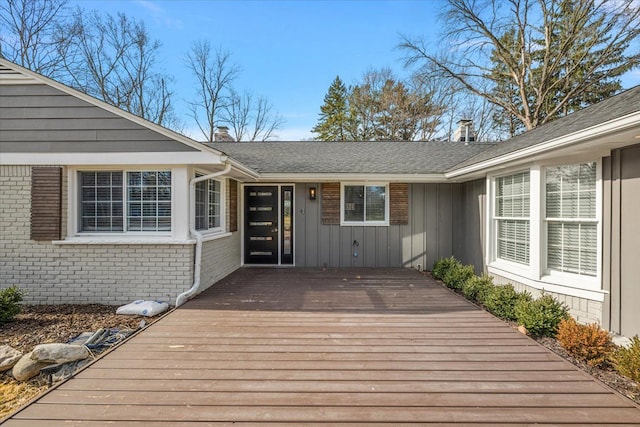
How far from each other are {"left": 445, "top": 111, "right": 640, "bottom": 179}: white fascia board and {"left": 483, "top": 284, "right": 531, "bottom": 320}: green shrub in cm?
192

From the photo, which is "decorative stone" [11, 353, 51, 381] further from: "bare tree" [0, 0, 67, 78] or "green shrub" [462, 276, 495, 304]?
"bare tree" [0, 0, 67, 78]

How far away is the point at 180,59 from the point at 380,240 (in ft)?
56.9

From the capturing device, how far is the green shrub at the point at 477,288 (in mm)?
4797

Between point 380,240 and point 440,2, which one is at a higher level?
point 440,2

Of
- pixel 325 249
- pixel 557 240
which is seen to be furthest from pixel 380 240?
pixel 557 240

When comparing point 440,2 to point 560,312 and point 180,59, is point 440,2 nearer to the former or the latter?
point 180,59

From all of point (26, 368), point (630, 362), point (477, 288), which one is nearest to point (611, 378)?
point (630, 362)

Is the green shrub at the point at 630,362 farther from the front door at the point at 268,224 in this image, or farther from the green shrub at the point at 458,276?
the front door at the point at 268,224

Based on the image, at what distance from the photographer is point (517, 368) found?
9.26ft

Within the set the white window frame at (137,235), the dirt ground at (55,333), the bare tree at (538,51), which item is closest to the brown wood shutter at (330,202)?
the white window frame at (137,235)

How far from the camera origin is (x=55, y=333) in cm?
374

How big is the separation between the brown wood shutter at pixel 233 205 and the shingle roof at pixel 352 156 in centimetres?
63

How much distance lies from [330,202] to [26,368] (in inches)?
225

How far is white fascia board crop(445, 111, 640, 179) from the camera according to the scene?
9.53 feet
